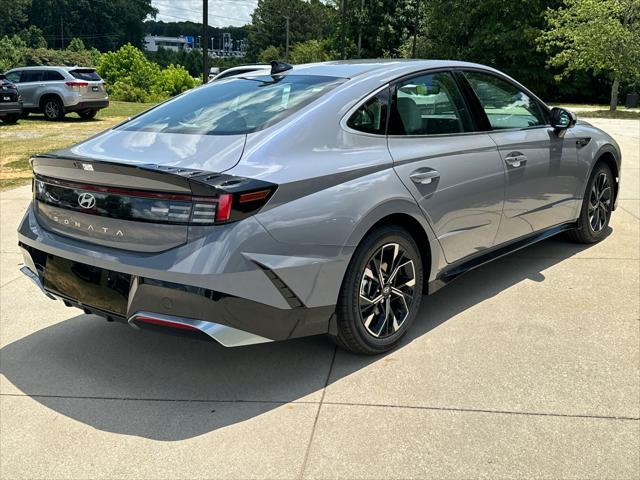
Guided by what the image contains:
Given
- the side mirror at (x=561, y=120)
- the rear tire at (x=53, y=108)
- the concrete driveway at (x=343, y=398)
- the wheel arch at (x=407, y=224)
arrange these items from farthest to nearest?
the rear tire at (x=53, y=108), the side mirror at (x=561, y=120), the wheel arch at (x=407, y=224), the concrete driveway at (x=343, y=398)

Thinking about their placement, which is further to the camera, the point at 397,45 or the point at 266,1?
the point at 266,1

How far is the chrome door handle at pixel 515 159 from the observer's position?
13.9 ft

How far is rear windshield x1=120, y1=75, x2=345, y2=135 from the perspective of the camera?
10.9 ft

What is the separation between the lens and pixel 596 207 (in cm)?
552

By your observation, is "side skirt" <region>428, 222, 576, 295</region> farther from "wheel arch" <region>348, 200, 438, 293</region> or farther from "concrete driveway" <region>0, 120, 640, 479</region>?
"concrete driveway" <region>0, 120, 640, 479</region>

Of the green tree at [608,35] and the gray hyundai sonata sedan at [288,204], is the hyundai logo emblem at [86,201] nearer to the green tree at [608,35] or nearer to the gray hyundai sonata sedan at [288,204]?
the gray hyundai sonata sedan at [288,204]

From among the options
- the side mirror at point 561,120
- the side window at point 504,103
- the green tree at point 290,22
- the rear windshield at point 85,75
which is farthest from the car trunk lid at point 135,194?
the green tree at point 290,22

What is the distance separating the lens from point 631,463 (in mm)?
2584

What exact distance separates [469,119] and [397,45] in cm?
5520

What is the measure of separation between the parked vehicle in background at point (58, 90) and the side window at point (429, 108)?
17.5 m

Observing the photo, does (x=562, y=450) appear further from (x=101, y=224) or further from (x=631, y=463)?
(x=101, y=224)

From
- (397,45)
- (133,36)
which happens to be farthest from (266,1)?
(397,45)

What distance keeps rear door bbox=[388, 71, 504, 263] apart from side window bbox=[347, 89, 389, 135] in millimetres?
Answer: 70

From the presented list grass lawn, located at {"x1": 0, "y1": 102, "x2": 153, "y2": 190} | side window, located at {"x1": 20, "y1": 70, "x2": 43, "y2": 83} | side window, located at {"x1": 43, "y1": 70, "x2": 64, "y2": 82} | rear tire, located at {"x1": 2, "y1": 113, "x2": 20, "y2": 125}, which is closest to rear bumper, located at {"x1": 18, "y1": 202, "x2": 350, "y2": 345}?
grass lawn, located at {"x1": 0, "y1": 102, "x2": 153, "y2": 190}
